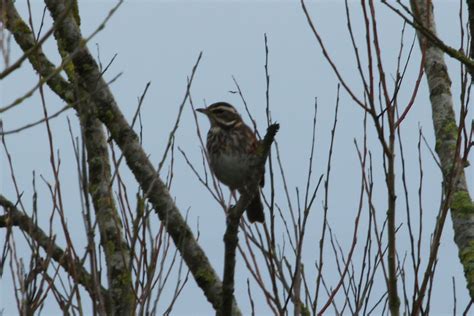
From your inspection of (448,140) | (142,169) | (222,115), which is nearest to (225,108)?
(222,115)

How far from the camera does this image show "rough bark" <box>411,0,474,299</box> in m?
5.86

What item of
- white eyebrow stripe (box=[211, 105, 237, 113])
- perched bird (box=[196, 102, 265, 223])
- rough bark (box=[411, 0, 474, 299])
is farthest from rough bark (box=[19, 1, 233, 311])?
white eyebrow stripe (box=[211, 105, 237, 113])

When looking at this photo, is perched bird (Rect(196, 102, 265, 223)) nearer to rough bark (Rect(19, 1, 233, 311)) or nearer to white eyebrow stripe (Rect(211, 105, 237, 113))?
white eyebrow stripe (Rect(211, 105, 237, 113))

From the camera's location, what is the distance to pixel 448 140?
6371 mm

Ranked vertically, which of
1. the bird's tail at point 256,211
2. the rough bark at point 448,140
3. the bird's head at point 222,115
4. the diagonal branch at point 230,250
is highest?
the bird's head at point 222,115

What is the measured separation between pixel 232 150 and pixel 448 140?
2.63 meters

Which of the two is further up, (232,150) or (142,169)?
(232,150)

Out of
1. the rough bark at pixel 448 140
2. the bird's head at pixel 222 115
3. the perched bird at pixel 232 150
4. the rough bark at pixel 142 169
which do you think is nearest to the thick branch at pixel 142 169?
the rough bark at pixel 142 169

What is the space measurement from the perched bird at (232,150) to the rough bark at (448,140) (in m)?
2.15

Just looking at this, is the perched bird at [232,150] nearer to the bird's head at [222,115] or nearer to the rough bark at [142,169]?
the bird's head at [222,115]

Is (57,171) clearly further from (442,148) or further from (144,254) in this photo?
(442,148)

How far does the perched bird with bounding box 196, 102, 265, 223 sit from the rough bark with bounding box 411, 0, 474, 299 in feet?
7.06

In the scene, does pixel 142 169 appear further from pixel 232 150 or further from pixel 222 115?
pixel 222 115

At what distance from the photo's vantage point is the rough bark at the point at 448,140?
5863 mm
